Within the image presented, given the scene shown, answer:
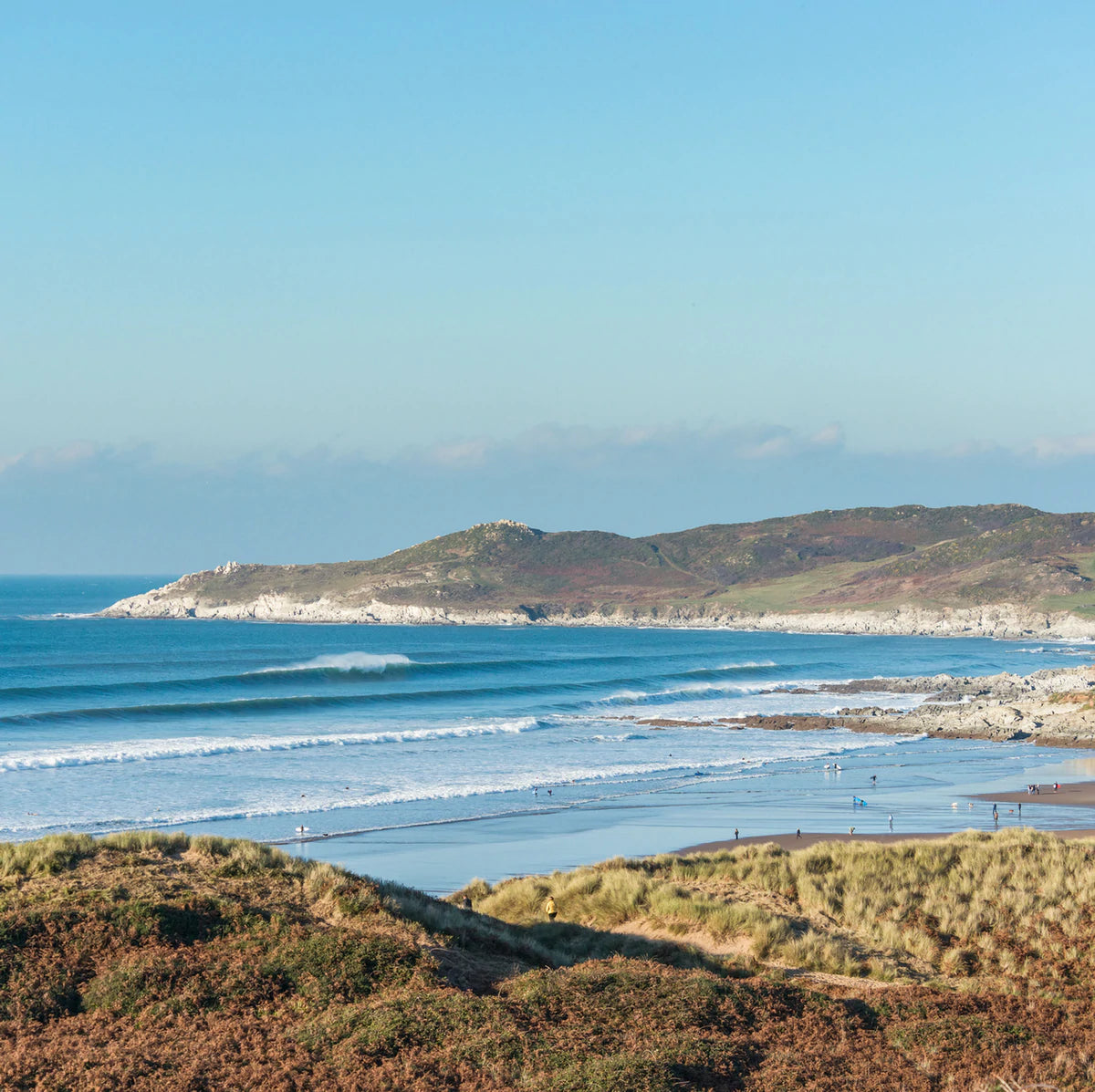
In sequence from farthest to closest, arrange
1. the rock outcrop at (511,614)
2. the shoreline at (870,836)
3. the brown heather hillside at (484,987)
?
the rock outcrop at (511,614) → the shoreline at (870,836) → the brown heather hillside at (484,987)

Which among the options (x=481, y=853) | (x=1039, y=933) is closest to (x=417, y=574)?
(x=481, y=853)

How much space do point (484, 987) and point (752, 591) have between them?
169758 millimetres

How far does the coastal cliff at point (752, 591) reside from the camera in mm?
148625

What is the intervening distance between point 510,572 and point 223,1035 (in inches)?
7349

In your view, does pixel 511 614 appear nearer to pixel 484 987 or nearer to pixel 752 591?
pixel 752 591

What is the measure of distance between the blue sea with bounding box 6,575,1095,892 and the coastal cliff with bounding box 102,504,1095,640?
5806 centimetres

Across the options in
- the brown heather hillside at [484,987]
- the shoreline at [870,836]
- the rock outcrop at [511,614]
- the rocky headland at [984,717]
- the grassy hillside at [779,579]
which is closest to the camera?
the brown heather hillside at [484,987]

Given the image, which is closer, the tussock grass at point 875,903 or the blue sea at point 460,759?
the tussock grass at point 875,903

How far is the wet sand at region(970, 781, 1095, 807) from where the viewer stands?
111ft

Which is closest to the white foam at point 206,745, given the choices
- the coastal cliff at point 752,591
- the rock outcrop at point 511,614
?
the coastal cliff at point 752,591

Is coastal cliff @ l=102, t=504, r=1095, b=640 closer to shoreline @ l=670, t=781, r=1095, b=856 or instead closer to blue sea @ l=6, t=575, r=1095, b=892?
blue sea @ l=6, t=575, r=1095, b=892

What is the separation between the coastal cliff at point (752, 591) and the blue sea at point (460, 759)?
5806cm

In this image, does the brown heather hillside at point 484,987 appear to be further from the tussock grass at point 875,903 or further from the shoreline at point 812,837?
the shoreline at point 812,837

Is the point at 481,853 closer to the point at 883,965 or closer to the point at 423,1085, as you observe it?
the point at 883,965
